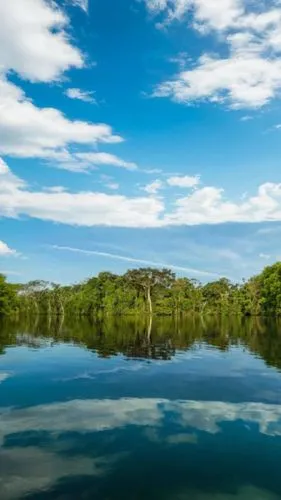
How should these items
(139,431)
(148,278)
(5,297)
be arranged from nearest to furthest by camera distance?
(139,431), (5,297), (148,278)

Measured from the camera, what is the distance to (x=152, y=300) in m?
173

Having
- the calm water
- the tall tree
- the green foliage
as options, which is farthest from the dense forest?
the calm water

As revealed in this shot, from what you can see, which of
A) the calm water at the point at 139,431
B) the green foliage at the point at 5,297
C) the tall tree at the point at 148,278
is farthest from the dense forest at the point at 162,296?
the calm water at the point at 139,431

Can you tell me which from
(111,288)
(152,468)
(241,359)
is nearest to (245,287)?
(111,288)

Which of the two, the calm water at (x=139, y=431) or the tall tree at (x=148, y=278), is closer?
the calm water at (x=139, y=431)

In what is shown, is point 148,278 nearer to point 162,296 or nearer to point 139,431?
point 162,296

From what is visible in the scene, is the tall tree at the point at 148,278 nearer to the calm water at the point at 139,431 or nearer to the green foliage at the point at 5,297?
the green foliage at the point at 5,297

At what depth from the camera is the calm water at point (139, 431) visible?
45.1ft

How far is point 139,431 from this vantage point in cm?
1891

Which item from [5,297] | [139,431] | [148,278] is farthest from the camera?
[148,278]

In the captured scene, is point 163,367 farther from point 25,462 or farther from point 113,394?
point 25,462

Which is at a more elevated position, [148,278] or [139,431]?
[148,278]

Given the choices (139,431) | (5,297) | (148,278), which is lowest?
(139,431)

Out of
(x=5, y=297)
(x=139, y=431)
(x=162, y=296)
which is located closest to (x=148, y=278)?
(x=162, y=296)
